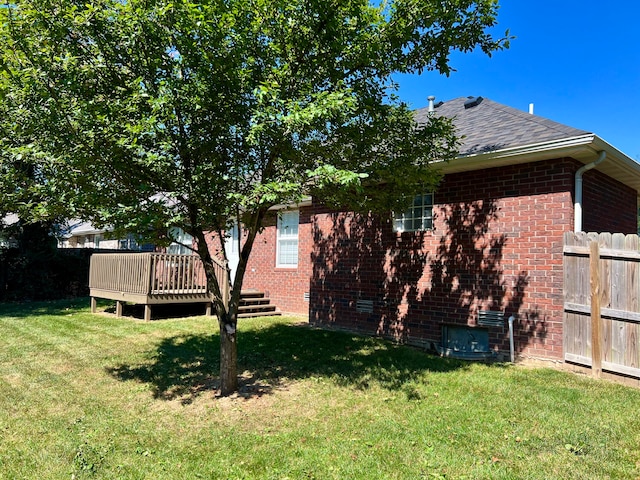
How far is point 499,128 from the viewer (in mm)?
8242

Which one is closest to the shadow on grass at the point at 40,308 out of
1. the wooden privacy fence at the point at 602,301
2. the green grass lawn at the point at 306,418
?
the green grass lawn at the point at 306,418

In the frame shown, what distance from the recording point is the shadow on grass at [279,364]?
230 inches

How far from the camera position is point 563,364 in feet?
21.3

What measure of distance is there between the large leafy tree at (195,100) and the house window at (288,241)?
7233 millimetres

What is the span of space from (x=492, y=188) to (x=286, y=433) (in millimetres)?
5668

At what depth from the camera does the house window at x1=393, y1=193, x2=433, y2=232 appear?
8.55 m

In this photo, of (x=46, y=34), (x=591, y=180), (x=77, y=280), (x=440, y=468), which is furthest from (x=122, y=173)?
(x=77, y=280)

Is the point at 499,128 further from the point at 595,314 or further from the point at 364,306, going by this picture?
the point at 364,306

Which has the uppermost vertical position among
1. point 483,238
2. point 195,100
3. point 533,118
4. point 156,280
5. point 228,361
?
point 533,118

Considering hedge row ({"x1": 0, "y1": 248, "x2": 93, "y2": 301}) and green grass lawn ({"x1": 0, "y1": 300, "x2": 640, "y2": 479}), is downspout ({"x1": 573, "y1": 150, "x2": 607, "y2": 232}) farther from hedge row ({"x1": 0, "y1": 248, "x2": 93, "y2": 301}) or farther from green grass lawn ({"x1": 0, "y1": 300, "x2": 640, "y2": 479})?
hedge row ({"x1": 0, "y1": 248, "x2": 93, "y2": 301})

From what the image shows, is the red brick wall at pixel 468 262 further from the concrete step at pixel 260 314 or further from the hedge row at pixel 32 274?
the hedge row at pixel 32 274

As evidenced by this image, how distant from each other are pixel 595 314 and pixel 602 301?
219 millimetres

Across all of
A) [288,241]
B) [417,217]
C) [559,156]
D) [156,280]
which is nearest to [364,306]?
[417,217]

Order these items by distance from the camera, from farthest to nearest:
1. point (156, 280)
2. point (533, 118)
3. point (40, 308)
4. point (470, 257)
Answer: point (40, 308)
point (156, 280)
point (533, 118)
point (470, 257)
